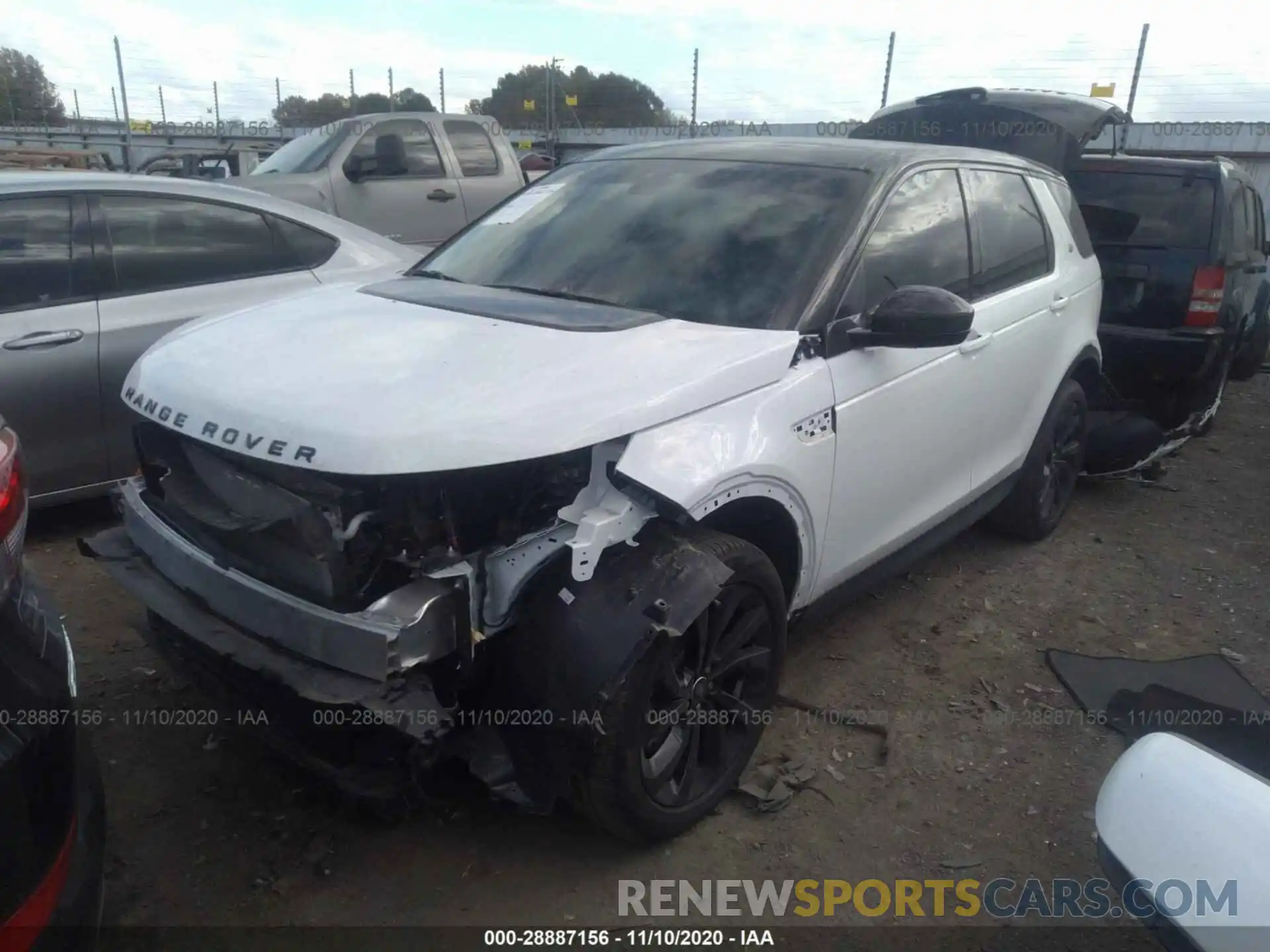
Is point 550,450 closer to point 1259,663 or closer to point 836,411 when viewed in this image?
point 836,411

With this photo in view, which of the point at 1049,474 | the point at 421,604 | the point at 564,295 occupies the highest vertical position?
the point at 564,295

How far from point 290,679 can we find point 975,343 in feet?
8.80

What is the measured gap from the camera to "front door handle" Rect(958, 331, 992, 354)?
3658mm

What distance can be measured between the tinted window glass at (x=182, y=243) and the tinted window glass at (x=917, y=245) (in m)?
2.93

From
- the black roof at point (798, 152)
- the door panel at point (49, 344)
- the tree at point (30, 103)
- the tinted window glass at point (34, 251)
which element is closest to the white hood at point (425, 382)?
the black roof at point (798, 152)

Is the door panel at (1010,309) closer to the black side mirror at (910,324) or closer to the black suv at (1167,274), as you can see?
the black side mirror at (910,324)

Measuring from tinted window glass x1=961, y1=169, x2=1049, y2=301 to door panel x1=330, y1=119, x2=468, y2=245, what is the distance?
5.61 metres

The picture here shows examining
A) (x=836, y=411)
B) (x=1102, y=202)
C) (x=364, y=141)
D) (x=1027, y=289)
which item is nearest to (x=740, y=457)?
(x=836, y=411)

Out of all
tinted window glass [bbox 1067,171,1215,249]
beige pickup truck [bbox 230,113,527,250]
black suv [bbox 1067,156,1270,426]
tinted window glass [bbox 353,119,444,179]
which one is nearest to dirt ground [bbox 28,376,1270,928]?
black suv [bbox 1067,156,1270,426]

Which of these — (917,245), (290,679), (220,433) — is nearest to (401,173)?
(917,245)

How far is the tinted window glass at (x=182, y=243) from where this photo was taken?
14.2ft

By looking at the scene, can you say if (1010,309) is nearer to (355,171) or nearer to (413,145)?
(355,171)

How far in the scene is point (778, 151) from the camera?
3.59 m

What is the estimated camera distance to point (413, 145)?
8938 mm
